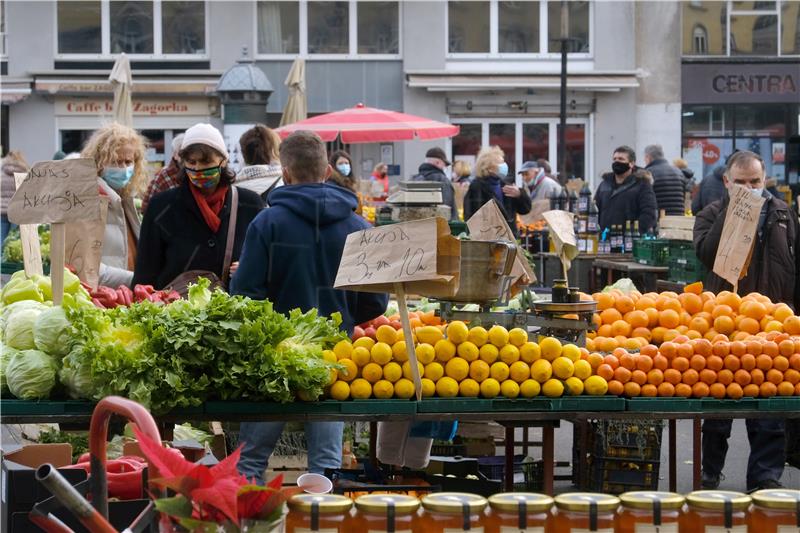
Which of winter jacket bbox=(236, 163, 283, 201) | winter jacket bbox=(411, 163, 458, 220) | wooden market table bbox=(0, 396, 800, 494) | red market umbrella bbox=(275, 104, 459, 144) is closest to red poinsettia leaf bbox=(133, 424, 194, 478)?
wooden market table bbox=(0, 396, 800, 494)

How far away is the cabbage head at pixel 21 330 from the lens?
511 centimetres

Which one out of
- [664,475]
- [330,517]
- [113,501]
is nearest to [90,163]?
[113,501]

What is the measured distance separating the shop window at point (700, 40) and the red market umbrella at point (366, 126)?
12.4 m

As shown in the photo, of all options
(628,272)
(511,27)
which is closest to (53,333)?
(628,272)

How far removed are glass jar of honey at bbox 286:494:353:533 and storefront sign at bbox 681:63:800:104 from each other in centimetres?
2670

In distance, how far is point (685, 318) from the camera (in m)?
6.12

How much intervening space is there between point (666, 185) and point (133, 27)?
16.5m

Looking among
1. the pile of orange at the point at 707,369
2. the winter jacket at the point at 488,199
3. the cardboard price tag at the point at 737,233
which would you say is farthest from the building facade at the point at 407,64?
the pile of orange at the point at 707,369

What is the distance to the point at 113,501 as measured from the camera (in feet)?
10.3

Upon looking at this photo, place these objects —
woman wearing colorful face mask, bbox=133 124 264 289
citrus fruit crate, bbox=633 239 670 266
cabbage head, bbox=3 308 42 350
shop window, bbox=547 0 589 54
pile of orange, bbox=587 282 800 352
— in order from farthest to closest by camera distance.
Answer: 1. shop window, bbox=547 0 589 54
2. citrus fruit crate, bbox=633 239 670 266
3. woman wearing colorful face mask, bbox=133 124 264 289
4. pile of orange, bbox=587 282 800 352
5. cabbage head, bbox=3 308 42 350

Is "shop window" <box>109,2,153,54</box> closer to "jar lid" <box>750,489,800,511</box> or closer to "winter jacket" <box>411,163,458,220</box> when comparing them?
"winter jacket" <box>411,163,458,220</box>

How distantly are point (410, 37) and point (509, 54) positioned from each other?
2.43 metres

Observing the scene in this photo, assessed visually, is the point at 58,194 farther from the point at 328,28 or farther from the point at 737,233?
the point at 328,28

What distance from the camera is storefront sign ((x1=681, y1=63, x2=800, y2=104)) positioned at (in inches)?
1120
